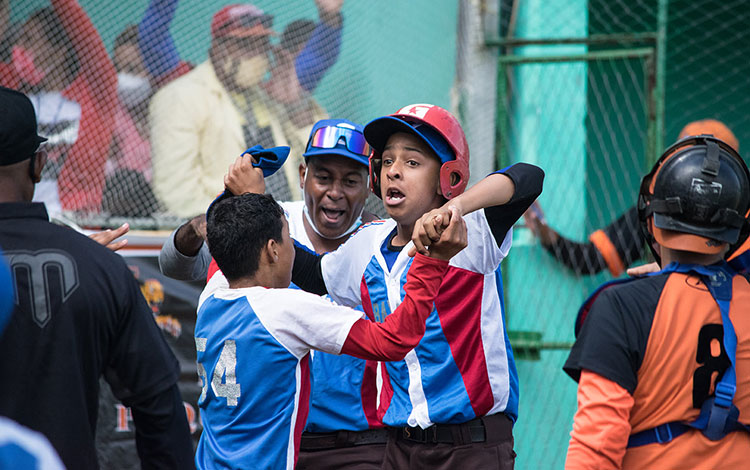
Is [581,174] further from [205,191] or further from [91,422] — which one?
[91,422]

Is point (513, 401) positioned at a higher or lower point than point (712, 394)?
lower

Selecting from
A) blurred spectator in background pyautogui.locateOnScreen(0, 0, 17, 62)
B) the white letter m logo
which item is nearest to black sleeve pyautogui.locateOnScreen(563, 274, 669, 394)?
the white letter m logo

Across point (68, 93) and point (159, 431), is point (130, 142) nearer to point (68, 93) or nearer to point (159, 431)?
point (68, 93)

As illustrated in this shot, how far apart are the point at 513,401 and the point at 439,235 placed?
3.09ft

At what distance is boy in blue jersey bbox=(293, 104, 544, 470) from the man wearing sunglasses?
0.42 meters

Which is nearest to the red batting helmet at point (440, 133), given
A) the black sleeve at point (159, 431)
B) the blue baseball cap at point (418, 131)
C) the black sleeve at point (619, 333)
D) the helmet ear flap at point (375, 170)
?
the blue baseball cap at point (418, 131)

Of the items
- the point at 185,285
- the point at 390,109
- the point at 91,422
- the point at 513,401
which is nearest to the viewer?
the point at 91,422

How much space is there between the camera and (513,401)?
313 cm

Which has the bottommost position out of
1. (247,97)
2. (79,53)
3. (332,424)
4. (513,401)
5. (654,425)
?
(332,424)

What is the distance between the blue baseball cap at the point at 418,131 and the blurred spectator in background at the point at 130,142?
2.66 meters

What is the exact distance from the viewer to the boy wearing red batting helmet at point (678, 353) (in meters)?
2.45

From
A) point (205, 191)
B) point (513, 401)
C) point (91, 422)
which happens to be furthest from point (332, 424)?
point (205, 191)

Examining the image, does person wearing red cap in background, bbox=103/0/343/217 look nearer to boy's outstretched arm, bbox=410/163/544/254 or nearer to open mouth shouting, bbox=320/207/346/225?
open mouth shouting, bbox=320/207/346/225

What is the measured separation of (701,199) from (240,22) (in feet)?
12.7
